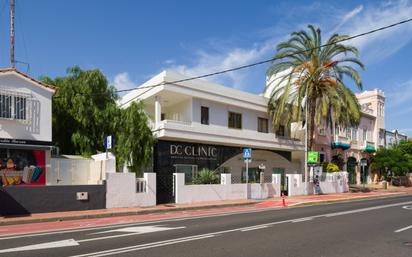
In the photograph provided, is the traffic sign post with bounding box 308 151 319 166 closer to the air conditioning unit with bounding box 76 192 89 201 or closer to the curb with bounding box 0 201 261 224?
the curb with bounding box 0 201 261 224

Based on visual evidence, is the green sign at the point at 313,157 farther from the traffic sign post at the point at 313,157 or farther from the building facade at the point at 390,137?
the building facade at the point at 390,137

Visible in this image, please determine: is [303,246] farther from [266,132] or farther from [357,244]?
[266,132]

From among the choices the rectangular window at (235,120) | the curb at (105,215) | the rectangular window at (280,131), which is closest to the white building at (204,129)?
the rectangular window at (235,120)

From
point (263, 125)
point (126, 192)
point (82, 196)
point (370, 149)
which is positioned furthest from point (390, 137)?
point (82, 196)

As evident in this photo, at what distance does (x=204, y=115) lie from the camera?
27.8 m

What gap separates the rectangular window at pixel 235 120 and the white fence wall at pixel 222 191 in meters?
5.10

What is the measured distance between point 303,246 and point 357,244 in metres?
1.31

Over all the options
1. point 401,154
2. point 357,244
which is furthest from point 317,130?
point 357,244

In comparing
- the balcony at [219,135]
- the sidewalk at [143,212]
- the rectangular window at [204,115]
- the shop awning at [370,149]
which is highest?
the rectangular window at [204,115]

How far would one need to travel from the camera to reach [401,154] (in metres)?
43.6

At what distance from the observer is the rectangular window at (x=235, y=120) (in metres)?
29.5

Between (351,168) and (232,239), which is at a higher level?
(351,168)

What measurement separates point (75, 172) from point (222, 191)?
27.8 feet

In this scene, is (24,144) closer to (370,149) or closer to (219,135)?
(219,135)
